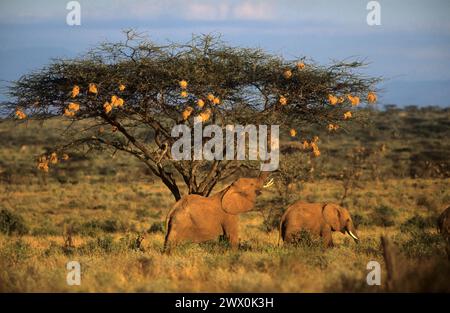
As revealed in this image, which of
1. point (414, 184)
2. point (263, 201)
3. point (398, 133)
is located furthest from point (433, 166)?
point (398, 133)

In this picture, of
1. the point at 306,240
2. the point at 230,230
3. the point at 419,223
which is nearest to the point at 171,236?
the point at 230,230

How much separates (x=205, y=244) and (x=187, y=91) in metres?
3.48

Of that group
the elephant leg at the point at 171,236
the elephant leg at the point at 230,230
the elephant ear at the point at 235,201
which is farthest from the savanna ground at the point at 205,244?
the elephant ear at the point at 235,201

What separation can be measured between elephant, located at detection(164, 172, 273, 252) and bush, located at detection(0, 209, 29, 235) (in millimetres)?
8883

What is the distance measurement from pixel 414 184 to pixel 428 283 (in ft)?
91.4

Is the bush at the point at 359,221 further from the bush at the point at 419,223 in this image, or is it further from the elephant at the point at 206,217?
the elephant at the point at 206,217

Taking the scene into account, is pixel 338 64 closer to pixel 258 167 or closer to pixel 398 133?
pixel 258 167

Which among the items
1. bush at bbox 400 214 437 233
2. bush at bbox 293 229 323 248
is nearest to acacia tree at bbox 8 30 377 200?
bush at bbox 293 229 323 248

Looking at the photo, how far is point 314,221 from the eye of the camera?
15102 mm

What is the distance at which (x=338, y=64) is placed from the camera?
16000 millimetres

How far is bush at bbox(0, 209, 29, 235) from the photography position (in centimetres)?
2094

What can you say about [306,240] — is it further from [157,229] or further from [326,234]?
Result: [157,229]

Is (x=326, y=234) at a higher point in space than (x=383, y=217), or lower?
higher

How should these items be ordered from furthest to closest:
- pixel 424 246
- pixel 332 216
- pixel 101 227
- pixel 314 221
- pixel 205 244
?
pixel 101 227, pixel 332 216, pixel 314 221, pixel 205 244, pixel 424 246
